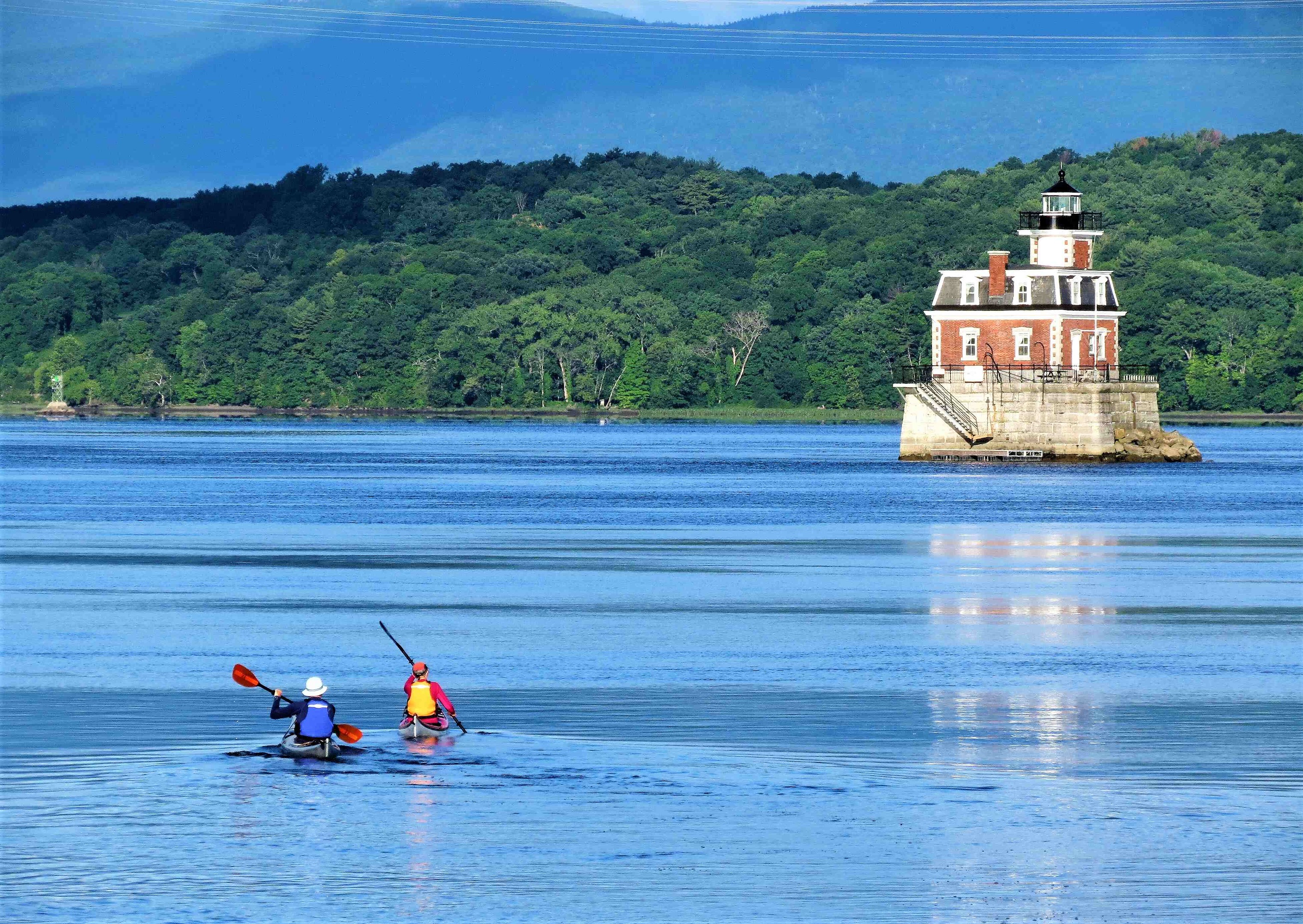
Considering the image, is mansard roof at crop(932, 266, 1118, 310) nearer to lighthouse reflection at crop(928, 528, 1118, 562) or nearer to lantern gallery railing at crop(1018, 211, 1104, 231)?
lantern gallery railing at crop(1018, 211, 1104, 231)

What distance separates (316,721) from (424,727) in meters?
1.81

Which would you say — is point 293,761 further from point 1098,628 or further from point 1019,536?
point 1019,536

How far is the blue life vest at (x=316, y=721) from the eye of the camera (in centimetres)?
2711

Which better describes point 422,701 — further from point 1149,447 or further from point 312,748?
point 1149,447

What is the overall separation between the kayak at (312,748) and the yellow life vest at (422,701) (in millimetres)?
1506

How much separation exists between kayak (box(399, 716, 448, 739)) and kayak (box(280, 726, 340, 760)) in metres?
1.51

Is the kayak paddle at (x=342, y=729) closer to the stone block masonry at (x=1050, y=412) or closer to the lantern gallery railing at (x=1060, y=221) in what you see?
the stone block masonry at (x=1050, y=412)

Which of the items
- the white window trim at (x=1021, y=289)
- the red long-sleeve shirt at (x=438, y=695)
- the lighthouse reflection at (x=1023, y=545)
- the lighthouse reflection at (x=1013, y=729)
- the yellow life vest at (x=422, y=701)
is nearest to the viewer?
the lighthouse reflection at (x=1013, y=729)

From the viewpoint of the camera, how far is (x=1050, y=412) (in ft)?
386

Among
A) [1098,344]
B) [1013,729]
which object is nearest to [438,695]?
[1013,729]

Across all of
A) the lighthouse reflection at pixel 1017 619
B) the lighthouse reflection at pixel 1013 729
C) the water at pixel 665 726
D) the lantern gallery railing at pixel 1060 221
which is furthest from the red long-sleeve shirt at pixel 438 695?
the lantern gallery railing at pixel 1060 221

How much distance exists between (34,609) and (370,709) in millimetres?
16565

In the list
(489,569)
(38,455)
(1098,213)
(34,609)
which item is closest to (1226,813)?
(34,609)

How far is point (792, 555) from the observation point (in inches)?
2447
